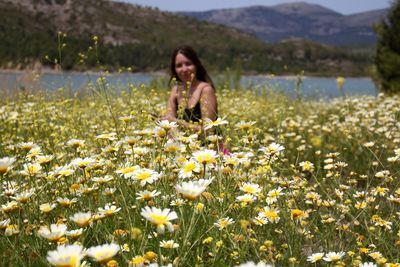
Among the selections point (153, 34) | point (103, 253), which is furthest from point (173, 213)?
point (153, 34)

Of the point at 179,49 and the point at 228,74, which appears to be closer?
the point at 179,49

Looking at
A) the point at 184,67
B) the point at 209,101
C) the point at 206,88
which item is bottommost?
the point at 209,101

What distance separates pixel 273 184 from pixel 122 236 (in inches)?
34.3

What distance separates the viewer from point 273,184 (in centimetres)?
228

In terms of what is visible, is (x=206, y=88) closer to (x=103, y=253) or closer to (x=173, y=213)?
(x=173, y=213)

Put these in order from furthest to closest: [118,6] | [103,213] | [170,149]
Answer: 1. [118,6]
2. [170,149]
3. [103,213]

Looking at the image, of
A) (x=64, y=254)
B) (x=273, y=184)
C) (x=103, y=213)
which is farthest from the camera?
(x=273, y=184)

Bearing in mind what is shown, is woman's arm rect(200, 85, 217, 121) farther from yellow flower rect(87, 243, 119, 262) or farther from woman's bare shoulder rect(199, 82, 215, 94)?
yellow flower rect(87, 243, 119, 262)

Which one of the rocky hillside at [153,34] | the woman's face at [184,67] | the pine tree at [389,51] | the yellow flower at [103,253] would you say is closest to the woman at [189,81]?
the woman's face at [184,67]

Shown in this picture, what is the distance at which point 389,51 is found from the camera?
1155 cm

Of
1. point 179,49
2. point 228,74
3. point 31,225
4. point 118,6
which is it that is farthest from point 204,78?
point 118,6

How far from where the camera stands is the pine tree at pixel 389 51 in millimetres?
11203

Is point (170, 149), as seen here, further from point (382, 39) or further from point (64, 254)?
point (382, 39)

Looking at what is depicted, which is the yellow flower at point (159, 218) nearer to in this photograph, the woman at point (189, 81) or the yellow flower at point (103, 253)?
the yellow flower at point (103, 253)
